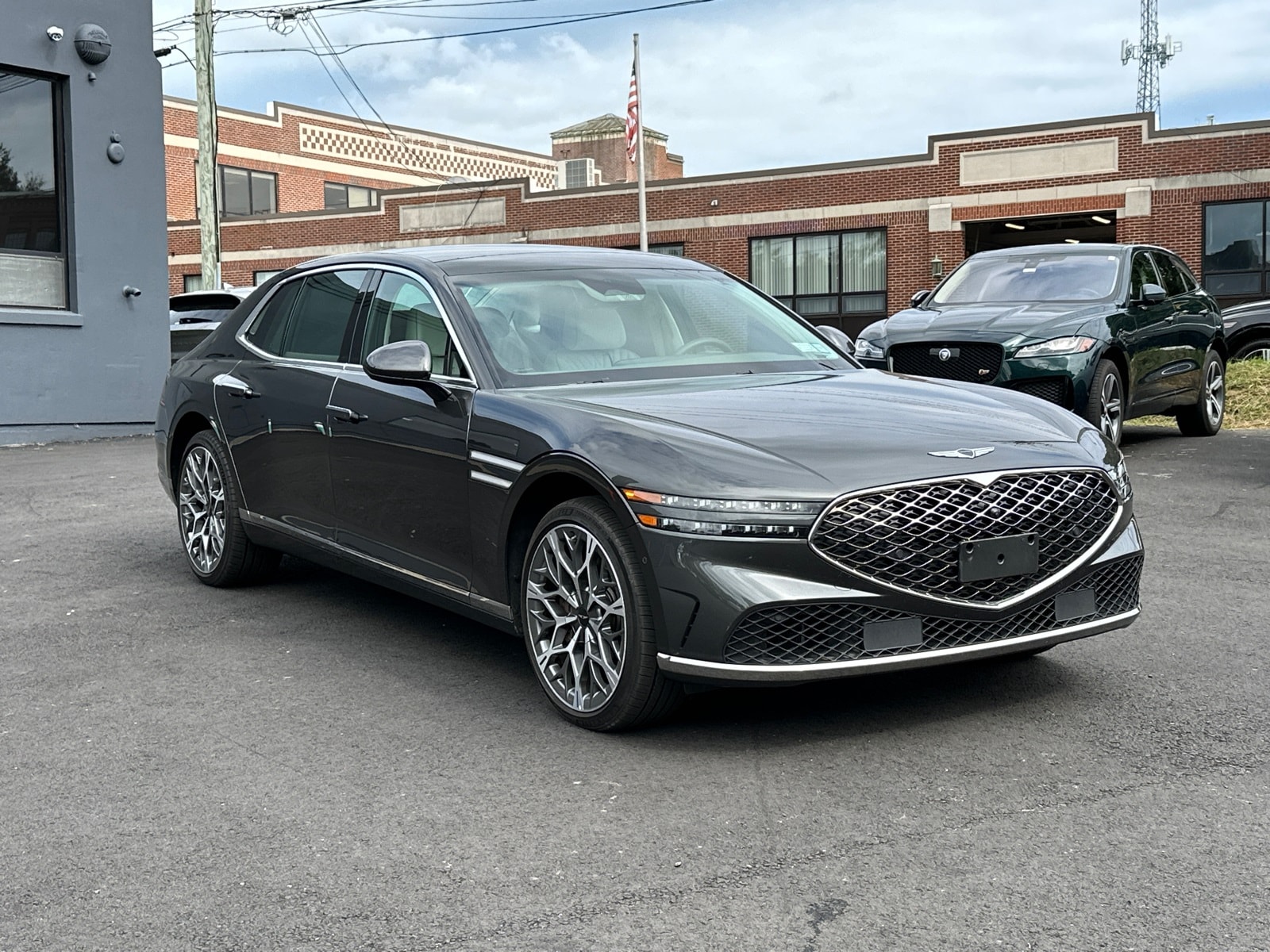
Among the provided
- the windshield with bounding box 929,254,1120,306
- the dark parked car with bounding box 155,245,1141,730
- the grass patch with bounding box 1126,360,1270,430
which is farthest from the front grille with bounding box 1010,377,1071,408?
the dark parked car with bounding box 155,245,1141,730

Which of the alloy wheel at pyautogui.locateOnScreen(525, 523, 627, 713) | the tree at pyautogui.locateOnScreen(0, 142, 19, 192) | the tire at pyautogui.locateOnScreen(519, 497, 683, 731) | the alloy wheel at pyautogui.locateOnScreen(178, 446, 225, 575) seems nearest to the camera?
the tire at pyautogui.locateOnScreen(519, 497, 683, 731)

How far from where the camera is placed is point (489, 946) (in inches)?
123

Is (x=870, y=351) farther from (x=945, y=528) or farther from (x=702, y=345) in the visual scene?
(x=945, y=528)

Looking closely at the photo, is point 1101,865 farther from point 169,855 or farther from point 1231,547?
point 1231,547

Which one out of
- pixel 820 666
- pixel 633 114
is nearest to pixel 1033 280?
pixel 820 666

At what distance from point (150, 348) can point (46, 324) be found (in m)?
1.40

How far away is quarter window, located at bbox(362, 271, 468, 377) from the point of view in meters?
5.46

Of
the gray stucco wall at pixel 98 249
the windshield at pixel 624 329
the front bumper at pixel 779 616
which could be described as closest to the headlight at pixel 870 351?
the windshield at pixel 624 329

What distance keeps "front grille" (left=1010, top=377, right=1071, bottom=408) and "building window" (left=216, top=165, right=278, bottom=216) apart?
39.7 meters

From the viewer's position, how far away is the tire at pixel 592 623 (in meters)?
4.38

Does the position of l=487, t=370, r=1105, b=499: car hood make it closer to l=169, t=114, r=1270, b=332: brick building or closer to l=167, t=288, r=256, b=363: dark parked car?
l=167, t=288, r=256, b=363: dark parked car

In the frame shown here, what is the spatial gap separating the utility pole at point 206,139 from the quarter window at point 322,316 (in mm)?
15932

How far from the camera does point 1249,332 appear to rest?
62.4 feet

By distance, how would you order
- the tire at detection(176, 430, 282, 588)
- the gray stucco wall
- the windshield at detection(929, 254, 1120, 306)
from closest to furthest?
the tire at detection(176, 430, 282, 588)
the windshield at detection(929, 254, 1120, 306)
the gray stucco wall
